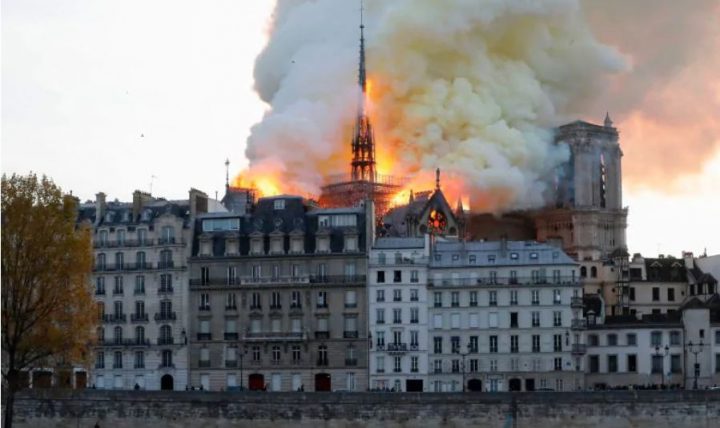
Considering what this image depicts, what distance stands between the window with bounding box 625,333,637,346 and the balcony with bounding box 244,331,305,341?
19.5 meters

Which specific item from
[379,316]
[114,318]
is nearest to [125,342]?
[114,318]

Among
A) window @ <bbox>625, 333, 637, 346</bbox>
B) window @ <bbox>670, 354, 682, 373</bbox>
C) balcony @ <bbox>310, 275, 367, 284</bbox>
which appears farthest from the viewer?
window @ <bbox>625, 333, 637, 346</bbox>

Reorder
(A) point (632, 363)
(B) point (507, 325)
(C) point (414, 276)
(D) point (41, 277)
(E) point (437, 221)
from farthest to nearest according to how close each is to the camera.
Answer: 1. (E) point (437, 221)
2. (A) point (632, 363)
3. (C) point (414, 276)
4. (B) point (507, 325)
5. (D) point (41, 277)

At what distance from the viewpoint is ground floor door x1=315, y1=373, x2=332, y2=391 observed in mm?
90438

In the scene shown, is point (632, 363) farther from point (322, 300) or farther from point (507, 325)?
point (322, 300)


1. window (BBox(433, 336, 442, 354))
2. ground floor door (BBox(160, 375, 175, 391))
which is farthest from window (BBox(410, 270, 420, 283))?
ground floor door (BBox(160, 375, 175, 391))

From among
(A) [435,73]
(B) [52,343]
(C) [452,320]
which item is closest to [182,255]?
(C) [452,320]

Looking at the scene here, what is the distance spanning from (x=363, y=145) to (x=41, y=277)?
70.3m

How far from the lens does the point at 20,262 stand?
5828 cm

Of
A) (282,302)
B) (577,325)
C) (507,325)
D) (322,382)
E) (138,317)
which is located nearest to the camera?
(577,325)

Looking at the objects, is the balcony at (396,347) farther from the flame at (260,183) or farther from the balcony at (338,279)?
the flame at (260,183)

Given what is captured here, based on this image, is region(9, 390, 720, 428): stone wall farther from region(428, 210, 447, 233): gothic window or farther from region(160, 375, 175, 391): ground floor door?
region(428, 210, 447, 233): gothic window

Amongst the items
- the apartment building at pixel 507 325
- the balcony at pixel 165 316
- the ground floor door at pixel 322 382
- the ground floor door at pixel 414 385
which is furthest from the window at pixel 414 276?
the balcony at pixel 165 316

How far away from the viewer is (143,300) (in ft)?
306
